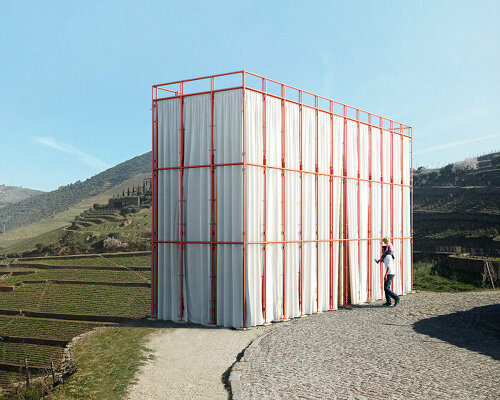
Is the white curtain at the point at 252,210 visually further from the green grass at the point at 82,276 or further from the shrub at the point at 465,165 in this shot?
the shrub at the point at 465,165

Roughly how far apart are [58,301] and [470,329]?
2906 centimetres

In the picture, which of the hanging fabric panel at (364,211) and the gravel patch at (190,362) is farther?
the hanging fabric panel at (364,211)

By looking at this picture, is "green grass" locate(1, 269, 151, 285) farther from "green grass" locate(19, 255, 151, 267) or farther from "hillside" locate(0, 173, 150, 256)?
"hillside" locate(0, 173, 150, 256)

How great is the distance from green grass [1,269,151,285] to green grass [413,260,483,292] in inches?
784

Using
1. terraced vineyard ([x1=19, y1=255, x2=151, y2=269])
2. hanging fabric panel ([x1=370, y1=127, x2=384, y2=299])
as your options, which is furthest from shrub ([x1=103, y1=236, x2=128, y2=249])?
hanging fabric panel ([x1=370, y1=127, x2=384, y2=299])

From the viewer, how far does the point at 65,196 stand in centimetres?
16162

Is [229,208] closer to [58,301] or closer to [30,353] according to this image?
[30,353]

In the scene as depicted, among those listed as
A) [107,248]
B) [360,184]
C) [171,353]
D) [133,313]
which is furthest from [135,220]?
[171,353]

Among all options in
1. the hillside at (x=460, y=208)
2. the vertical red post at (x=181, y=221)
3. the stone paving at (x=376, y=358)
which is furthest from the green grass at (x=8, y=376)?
the hillside at (x=460, y=208)

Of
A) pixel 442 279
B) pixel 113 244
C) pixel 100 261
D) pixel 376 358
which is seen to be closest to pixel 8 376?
pixel 100 261

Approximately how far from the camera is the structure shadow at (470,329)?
1182cm

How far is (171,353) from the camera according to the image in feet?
37.2

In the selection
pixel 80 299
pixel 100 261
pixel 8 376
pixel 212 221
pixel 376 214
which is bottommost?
pixel 8 376

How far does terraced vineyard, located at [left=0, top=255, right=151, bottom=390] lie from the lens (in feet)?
89.8
